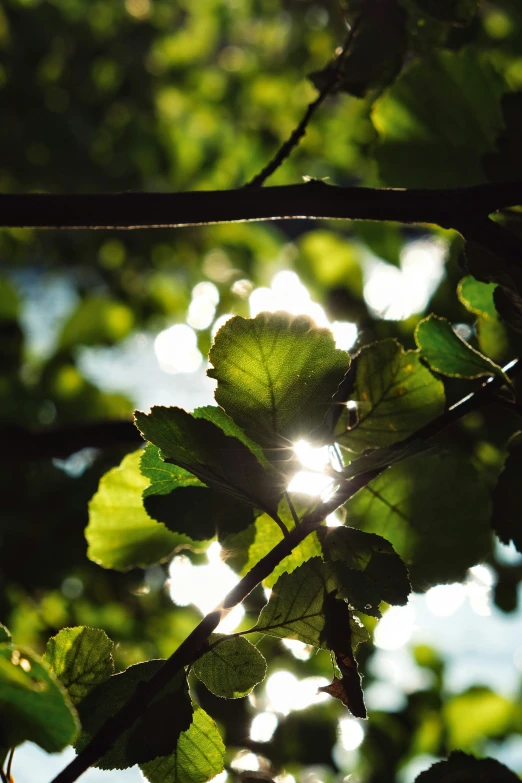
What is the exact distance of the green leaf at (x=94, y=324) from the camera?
1.75 metres

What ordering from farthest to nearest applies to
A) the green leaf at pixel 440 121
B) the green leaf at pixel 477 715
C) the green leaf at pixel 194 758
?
the green leaf at pixel 477 715 < the green leaf at pixel 440 121 < the green leaf at pixel 194 758

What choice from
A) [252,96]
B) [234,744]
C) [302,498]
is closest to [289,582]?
[302,498]

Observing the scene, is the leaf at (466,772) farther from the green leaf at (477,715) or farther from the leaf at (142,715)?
the green leaf at (477,715)

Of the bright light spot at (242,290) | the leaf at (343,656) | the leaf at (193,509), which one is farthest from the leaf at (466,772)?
the bright light spot at (242,290)

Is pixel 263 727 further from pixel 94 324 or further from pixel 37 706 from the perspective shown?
pixel 94 324

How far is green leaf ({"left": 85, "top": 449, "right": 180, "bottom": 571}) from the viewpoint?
1.70 feet

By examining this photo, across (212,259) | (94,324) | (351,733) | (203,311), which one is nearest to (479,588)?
(351,733)

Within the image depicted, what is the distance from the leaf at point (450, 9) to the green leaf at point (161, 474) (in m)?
0.46

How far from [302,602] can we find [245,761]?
1.55 feet

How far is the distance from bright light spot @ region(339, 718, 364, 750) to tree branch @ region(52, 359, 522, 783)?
44 cm

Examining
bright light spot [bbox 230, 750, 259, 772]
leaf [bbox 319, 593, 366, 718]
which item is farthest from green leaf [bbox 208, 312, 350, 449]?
bright light spot [bbox 230, 750, 259, 772]

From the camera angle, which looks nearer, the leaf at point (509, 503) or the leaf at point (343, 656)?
the leaf at point (343, 656)

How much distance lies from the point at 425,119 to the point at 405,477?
38cm

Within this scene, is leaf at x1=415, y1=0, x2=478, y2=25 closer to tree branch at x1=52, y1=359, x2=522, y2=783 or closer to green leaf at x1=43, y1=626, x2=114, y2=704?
tree branch at x1=52, y1=359, x2=522, y2=783
